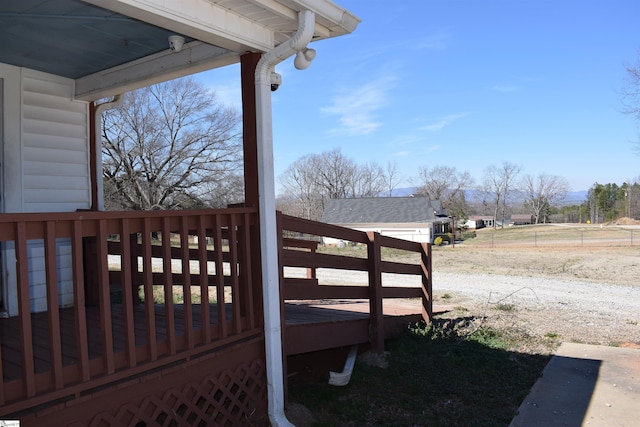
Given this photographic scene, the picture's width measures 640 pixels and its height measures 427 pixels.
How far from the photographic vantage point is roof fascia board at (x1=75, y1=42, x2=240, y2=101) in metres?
3.42

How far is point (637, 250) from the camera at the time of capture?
65.0ft

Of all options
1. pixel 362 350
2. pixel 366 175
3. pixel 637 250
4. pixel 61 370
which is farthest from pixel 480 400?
pixel 366 175

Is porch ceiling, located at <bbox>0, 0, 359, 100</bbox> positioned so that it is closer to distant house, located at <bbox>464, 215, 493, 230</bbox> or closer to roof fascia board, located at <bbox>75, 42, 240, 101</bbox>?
roof fascia board, located at <bbox>75, 42, 240, 101</bbox>

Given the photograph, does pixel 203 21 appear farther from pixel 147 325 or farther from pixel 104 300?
pixel 147 325

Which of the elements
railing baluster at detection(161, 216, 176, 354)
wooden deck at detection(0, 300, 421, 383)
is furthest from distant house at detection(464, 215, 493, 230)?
railing baluster at detection(161, 216, 176, 354)

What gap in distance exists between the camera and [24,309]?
1976mm

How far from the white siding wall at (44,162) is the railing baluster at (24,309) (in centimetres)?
217

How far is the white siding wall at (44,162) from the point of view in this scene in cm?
391

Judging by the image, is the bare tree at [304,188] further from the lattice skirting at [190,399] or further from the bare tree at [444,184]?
the lattice skirting at [190,399]

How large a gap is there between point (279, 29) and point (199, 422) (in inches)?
105

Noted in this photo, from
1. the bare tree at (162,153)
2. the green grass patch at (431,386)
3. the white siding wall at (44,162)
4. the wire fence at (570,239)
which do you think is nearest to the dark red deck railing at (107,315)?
the white siding wall at (44,162)

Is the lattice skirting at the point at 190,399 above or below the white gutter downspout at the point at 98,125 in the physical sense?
below

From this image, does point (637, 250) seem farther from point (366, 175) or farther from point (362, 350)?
point (366, 175)

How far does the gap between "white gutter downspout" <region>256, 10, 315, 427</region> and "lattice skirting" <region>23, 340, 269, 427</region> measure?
77 millimetres
